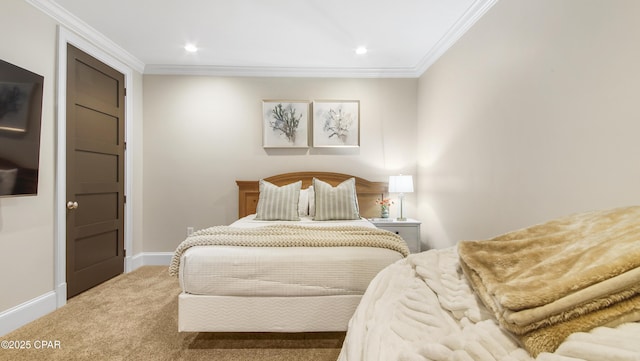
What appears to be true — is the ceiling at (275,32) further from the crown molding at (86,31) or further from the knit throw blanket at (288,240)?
the knit throw blanket at (288,240)

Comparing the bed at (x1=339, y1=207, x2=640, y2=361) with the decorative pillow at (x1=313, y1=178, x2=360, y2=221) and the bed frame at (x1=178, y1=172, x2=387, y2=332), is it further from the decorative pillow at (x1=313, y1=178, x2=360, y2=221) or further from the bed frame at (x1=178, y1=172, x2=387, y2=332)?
the decorative pillow at (x1=313, y1=178, x2=360, y2=221)

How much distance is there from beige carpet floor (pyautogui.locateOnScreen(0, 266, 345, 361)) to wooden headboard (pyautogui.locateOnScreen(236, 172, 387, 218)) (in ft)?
4.72

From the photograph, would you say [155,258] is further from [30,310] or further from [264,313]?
[264,313]

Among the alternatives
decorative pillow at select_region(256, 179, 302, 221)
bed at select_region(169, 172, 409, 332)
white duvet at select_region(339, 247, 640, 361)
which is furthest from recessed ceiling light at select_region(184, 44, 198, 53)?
white duvet at select_region(339, 247, 640, 361)

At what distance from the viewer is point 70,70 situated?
8.70ft

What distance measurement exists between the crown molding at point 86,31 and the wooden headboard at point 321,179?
1.88 m

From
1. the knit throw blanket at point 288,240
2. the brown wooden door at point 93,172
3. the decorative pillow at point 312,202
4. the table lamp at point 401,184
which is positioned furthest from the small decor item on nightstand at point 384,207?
the brown wooden door at point 93,172

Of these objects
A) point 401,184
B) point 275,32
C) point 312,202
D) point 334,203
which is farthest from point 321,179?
point 275,32

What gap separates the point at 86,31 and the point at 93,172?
4.43 feet

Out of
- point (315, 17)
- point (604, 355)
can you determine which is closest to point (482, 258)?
point (604, 355)

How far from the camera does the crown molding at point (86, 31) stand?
240 centimetres

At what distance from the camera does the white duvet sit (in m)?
0.50

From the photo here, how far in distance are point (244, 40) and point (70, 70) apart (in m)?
1.59

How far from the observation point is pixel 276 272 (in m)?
1.79
